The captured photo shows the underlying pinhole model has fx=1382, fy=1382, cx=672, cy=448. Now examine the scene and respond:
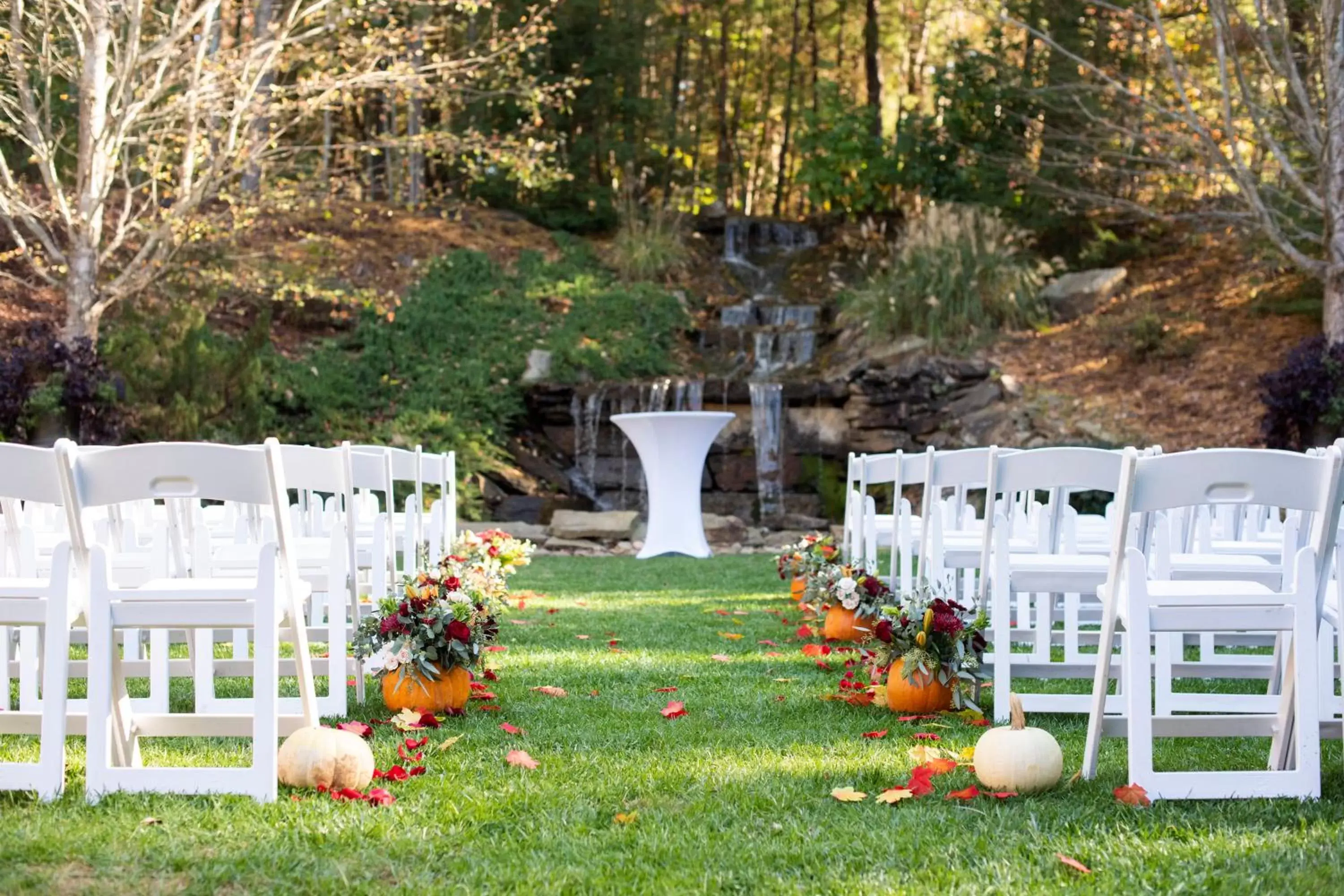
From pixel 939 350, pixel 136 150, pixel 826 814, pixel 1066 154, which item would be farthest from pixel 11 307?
pixel 826 814

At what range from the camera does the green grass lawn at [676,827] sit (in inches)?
104

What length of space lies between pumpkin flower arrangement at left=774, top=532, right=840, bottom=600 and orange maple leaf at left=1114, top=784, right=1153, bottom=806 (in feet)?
10.2

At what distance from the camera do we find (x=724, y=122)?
78.5ft

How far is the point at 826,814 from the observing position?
10.2 ft

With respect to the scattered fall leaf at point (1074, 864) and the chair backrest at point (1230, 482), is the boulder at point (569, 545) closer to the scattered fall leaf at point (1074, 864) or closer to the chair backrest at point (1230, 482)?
the chair backrest at point (1230, 482)

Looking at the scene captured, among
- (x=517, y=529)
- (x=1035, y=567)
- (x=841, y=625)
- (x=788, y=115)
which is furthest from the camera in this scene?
(x=788, y=115)

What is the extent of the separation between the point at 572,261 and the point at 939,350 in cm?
556

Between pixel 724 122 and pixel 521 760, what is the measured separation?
841 inches

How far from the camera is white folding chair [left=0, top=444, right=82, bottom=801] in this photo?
10.2 feet

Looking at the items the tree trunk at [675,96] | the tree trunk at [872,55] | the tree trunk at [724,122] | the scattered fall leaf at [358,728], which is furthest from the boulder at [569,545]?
the tree trunk at [724,122]

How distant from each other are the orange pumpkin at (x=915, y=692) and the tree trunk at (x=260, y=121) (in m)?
9.03

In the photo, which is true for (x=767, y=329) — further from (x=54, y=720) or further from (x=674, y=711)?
(x=54, y=720)

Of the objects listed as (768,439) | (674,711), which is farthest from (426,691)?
(768,439)

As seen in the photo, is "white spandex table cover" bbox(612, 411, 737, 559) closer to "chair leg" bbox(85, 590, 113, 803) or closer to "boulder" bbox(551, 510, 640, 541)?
"boulder" bbox(551, 510, 640, 541)
